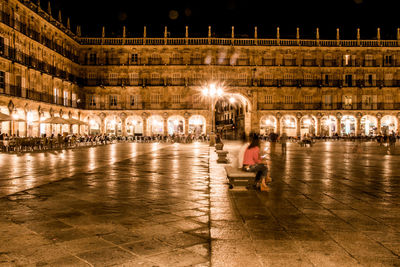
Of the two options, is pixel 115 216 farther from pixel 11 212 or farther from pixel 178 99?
pixel 178 99

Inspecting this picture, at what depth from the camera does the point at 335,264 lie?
3.42 metres

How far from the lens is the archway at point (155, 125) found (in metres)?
43.1

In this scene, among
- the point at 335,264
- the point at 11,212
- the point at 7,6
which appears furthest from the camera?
the point at 7,6

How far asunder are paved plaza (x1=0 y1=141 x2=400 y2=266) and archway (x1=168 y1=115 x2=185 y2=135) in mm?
35078

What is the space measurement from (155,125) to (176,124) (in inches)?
98.7

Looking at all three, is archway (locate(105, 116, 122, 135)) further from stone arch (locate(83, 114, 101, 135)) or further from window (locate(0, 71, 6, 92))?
window (locate(0, 71, 6, 92))

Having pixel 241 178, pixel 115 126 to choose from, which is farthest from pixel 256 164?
pixel 115 126

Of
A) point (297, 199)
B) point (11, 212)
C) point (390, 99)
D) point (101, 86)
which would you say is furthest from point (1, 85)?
point (390, 99)

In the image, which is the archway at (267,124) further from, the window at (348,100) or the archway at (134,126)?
the archway at (134,126)

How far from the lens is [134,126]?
43.2 metres

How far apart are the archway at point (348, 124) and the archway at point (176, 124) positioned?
19251 mm

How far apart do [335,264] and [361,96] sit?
4480cm

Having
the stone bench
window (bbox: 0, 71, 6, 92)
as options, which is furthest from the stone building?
the stone bench

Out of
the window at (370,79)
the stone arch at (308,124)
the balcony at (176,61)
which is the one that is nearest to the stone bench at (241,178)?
the balcony at (176,61)
